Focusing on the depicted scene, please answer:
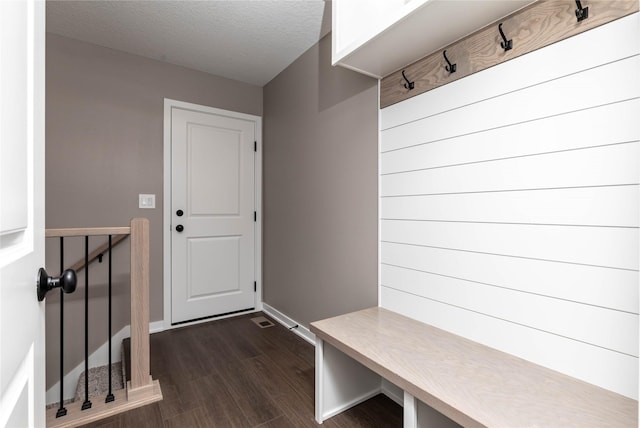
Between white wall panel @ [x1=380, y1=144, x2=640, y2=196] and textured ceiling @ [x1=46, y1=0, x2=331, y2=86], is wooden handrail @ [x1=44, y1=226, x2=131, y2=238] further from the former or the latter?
white wall panel @ [x1=380, y1=144, x2=640, y2=196]

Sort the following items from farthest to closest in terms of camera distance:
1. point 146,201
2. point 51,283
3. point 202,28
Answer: point 146,201, point 202,28, point 51,283

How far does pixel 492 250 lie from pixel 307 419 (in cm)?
125

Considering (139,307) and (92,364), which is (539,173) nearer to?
(139,307)

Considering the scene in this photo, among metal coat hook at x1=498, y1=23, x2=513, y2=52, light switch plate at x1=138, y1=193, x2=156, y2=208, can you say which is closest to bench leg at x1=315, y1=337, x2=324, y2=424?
metal coat hook at x1=498, y1=23, x2=513, y2=52

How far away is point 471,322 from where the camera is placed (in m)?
1.42

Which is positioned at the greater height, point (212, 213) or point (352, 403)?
point (212, 213)

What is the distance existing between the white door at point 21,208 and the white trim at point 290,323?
76.9 inches

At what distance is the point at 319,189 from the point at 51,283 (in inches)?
74.2

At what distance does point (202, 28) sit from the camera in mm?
2316

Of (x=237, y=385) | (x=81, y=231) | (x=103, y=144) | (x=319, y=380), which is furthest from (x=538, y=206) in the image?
(x=103, y=144)

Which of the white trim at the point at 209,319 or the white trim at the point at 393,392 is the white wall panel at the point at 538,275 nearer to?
the white trim at the point at 393,392

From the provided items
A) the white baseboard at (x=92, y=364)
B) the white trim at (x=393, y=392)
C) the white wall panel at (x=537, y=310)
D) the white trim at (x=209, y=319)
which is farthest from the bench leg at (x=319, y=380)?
the white baseboard at (x=92, y=364)

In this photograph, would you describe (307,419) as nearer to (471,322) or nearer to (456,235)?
(471,322)

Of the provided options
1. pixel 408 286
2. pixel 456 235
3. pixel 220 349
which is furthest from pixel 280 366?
pixel 456 235
